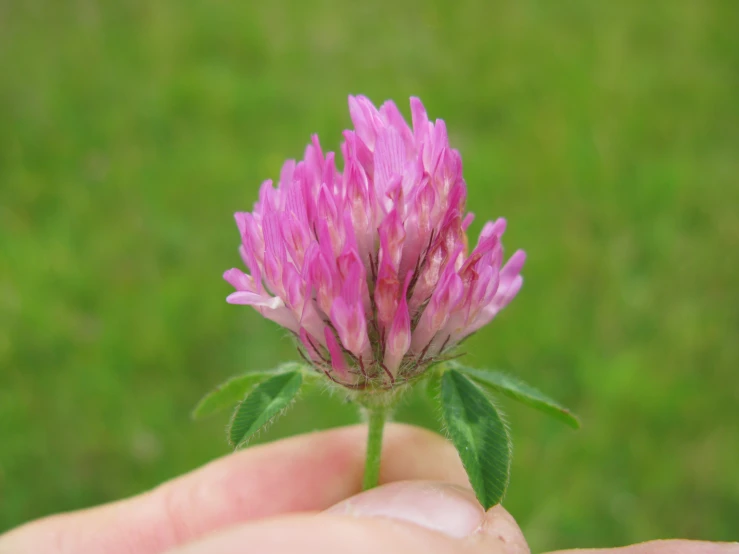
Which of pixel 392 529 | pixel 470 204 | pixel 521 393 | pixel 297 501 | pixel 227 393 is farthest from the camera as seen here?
pixel 470 204

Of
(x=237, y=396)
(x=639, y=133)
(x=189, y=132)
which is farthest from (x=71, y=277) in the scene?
(x=639, y=133)

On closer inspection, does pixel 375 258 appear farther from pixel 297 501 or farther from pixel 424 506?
pixel 297 501

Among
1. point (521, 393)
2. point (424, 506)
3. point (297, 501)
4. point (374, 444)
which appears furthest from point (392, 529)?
point (297, 501)

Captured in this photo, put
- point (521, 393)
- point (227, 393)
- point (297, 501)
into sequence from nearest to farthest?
Result: point (521, 393) < point (227, 393) < point (297, 501)

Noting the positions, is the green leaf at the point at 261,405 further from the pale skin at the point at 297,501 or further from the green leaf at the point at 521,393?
the green leaf at the point at 521,393

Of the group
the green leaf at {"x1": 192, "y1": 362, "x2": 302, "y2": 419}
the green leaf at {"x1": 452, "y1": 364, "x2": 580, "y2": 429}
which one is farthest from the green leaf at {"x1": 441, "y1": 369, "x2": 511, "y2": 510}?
the green leaf at {"x1": 192, "y1": 362, "x2": 302, "y2": 419}

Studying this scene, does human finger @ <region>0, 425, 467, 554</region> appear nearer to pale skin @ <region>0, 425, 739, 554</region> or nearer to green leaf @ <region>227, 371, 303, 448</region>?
pale skin @ <region>0, 425, 739, 554</region>

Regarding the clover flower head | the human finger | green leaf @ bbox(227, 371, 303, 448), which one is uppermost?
the clover flower head
